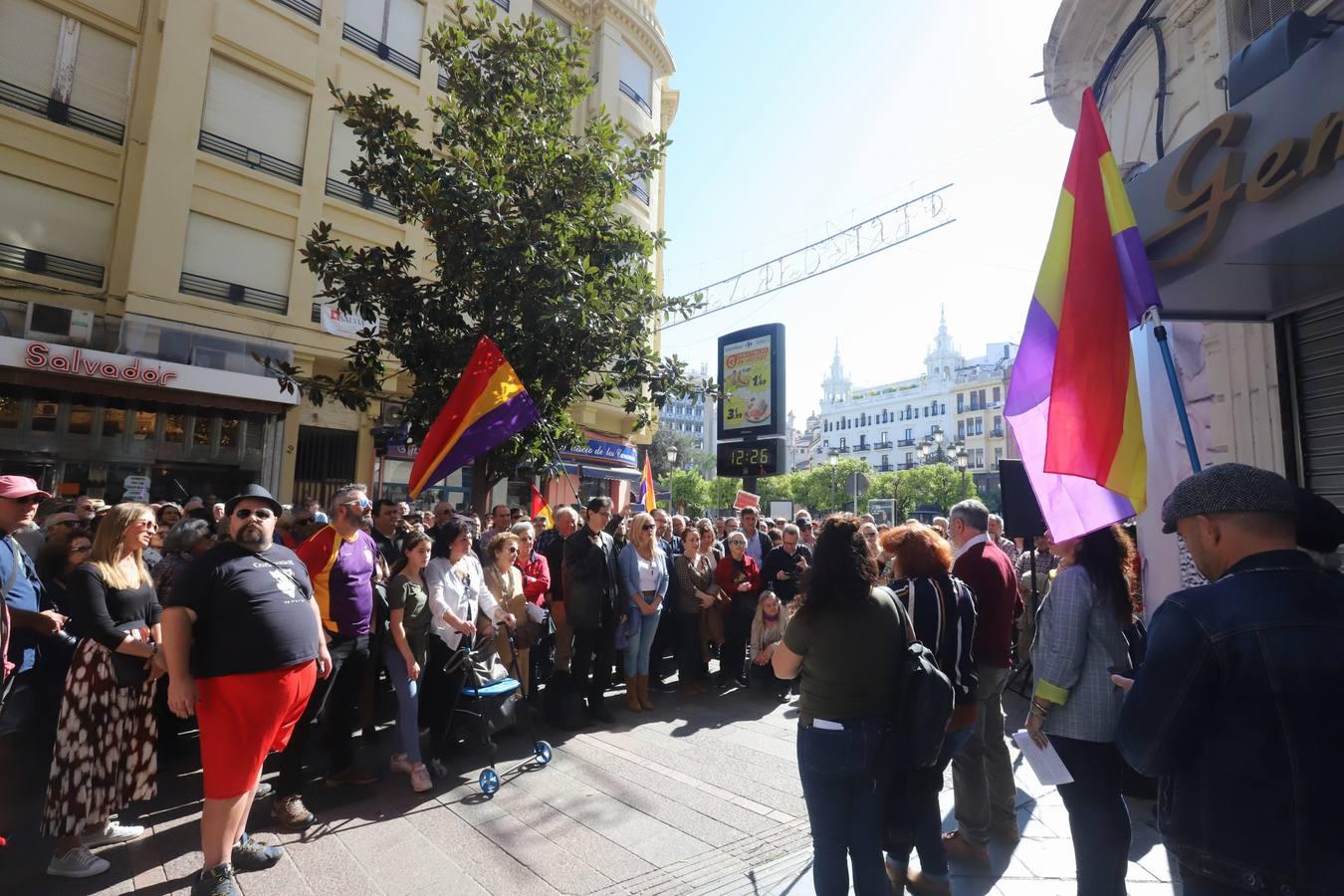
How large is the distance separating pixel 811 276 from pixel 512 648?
20.1 metres

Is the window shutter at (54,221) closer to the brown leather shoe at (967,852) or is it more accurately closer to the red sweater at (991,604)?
the red sweater at (991,604)

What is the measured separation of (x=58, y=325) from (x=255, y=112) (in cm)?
593

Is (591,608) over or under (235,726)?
over

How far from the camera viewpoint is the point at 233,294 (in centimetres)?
1417

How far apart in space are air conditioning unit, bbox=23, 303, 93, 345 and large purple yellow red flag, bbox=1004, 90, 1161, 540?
15344mm

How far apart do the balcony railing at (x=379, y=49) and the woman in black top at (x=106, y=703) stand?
16234mm

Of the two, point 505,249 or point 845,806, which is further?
point 505,249

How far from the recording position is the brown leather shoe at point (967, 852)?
3891mm

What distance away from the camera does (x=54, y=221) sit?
12.4 m

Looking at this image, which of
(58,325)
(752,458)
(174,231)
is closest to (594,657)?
(752,458)

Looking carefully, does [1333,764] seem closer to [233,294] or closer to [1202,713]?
[1202,713]

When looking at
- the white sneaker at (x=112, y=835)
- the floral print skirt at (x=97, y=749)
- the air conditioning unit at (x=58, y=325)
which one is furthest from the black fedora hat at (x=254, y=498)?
the air conditioning unit at (x=58, y=325)

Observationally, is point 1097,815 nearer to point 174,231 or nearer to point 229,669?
point 229,669

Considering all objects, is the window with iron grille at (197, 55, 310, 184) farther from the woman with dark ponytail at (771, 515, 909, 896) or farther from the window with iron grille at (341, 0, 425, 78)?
the woman with dark ponytail at (771, 515, 909, 896)
